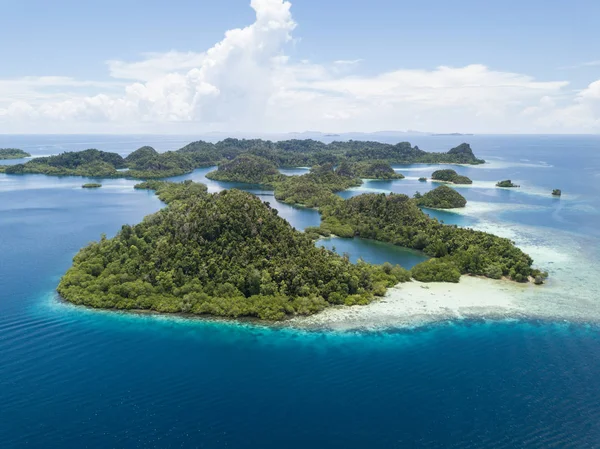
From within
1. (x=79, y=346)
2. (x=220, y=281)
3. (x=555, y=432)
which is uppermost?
(x=220, y=281)

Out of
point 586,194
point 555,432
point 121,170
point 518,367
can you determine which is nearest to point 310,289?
point 518,367

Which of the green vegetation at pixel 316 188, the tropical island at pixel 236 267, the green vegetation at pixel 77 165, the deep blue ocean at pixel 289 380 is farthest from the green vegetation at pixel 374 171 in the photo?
the deep blue ocean at pixel 289 380

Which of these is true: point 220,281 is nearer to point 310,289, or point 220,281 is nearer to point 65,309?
point 310,289

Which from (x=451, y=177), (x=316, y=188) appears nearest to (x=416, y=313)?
(x=316, y=188)

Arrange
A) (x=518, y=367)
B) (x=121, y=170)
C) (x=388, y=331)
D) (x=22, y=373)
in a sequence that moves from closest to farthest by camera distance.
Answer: (x=22, y=373) → (x=518, y=367) → (x=388, y=331) → (x=121, y=170)

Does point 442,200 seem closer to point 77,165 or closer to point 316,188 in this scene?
point 316,188

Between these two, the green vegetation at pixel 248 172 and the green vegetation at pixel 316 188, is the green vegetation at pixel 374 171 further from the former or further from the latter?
the green vegetation at pixel 248 172

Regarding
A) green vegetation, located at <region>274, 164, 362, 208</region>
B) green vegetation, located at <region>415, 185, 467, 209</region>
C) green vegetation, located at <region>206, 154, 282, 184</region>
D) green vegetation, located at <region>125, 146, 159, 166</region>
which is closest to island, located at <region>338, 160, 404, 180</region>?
green vegetation, located at <region>274, 164, 362, 208</region>
